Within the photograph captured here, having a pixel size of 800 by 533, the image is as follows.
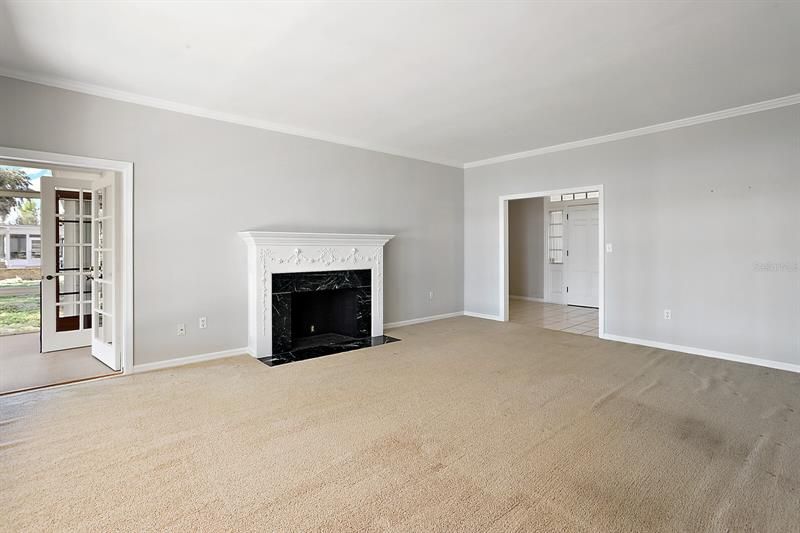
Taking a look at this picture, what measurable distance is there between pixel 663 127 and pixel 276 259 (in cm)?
470

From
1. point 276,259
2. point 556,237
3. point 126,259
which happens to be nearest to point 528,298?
point 556,237

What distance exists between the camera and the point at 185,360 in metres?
4.09

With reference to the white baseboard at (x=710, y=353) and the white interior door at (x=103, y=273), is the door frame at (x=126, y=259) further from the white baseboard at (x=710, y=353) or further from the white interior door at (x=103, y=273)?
the white baseboard at (x=710, y=353)

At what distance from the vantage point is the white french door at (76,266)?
4.20 meters

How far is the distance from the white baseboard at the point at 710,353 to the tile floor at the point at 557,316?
459 mm

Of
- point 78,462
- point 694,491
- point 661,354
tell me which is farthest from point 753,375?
point 78,462

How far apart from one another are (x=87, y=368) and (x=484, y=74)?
4.69 m

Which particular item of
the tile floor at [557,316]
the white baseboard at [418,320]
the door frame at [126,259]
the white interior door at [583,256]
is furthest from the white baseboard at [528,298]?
the door frame at [126,259]

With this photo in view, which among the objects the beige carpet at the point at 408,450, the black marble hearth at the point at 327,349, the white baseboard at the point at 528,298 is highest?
the white baseboard at the point at 528,298

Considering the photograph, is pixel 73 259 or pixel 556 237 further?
pixel 556 237

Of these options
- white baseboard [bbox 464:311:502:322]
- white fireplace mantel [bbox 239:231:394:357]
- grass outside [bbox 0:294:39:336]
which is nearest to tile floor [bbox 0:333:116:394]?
grass outside [bbox 0:294:39:336]

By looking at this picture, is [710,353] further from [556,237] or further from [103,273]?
[103,273]

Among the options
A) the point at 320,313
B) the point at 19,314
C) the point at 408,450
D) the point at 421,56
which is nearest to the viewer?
the point at 408,450

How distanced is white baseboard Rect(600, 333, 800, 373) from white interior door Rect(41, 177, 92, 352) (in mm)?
6525
